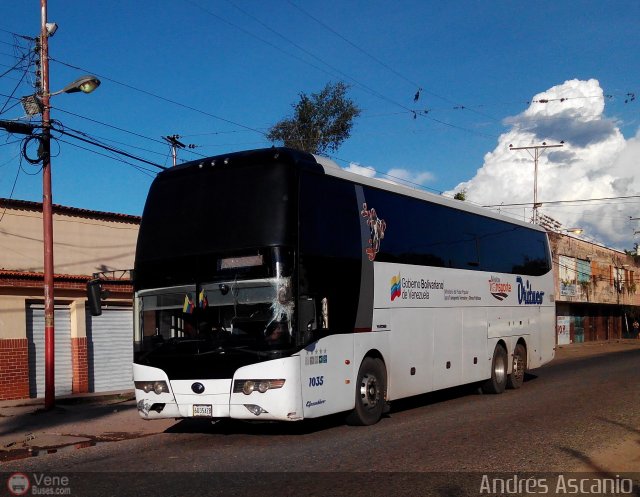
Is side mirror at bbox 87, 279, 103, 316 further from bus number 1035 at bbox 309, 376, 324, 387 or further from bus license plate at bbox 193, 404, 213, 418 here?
bus number 1035 at bbox 309, 376, 324, 387

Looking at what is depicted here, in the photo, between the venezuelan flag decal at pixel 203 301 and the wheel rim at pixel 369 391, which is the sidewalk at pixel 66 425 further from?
the wheel rim at pixel 369 391

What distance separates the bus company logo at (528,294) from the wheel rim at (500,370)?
1766 mm

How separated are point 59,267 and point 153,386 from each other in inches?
392

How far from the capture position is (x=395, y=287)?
40.4 ft

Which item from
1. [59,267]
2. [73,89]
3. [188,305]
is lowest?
[188,305]

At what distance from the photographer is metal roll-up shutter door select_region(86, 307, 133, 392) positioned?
19.6 metres

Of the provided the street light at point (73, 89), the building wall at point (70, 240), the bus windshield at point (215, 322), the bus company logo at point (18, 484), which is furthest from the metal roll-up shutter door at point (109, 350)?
the bus company logo at point (18, 484)

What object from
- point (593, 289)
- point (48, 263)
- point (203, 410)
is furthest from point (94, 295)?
point (593, 289)

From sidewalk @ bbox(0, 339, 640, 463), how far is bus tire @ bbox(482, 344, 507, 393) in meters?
7.22

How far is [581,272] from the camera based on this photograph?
5175cm

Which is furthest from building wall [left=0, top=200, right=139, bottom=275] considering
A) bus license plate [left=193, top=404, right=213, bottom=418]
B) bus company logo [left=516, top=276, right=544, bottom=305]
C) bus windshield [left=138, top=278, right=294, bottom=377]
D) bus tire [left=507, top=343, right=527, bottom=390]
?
bus tire [left=507, top=343, right=527, bottom=390]

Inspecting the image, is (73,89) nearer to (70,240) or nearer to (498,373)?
(70,240)

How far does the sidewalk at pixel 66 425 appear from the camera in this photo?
36.4 feet

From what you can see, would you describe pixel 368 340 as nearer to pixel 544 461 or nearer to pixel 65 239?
pixel 544 461
